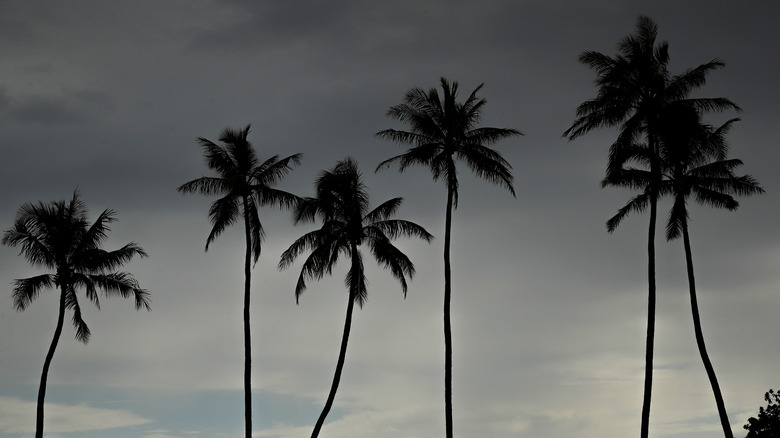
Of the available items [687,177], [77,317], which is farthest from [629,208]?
[77,317]

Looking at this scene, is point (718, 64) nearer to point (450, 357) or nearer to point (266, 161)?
point (450, 357)

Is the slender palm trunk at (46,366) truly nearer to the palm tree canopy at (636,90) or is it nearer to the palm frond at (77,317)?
the palm frond at (77,317)

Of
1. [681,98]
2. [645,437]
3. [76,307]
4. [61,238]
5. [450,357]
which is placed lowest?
[645,437]

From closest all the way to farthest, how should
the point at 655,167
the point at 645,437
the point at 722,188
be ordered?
the point at 645,437 < the point at 655,167 < the point at 722,188

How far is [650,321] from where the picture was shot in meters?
48.6

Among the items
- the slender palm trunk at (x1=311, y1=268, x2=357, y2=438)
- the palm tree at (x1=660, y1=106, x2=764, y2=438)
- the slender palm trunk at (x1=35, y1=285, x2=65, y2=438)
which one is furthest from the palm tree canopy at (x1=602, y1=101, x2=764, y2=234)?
the slender palm trunk at (x1=35, y1=285, x2=65, y2=438)

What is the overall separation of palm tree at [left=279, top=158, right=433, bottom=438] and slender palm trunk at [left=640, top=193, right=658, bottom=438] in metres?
11.6

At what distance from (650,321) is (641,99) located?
35.6 ft

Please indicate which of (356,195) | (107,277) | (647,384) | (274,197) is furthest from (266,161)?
(647,384)

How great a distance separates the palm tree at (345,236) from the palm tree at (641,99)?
10967mm

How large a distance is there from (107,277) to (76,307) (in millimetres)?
2352

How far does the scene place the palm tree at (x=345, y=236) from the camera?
53.6 m

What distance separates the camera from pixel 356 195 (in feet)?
180

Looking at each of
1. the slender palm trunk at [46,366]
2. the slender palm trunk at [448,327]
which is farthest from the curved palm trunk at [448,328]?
the slender palm trunk at [46,366]
